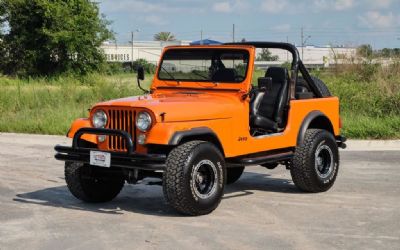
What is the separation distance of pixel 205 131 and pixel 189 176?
1.83ft

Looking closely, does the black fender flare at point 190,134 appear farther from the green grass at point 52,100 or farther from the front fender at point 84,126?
the green grass at point 52,100

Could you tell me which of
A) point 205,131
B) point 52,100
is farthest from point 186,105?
point 52,100

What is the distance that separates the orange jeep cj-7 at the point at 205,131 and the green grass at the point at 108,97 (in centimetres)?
604

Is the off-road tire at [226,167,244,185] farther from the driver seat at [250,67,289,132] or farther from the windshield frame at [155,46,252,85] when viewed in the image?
the windshield frame at [155,46,252,85]

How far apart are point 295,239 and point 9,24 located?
4690cm

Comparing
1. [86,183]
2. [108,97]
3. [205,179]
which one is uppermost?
[108,97]

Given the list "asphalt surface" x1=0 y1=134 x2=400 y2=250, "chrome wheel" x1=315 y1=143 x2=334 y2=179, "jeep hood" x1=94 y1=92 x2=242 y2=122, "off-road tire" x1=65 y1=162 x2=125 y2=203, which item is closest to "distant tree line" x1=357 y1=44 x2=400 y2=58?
"asphalt surface" x1=0 y1=134 x2=400 y2=250

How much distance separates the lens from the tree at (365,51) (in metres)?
22.3

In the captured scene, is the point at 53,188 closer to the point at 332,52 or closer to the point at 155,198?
the point at 155,198

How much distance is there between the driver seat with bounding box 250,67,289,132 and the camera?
7871 mm

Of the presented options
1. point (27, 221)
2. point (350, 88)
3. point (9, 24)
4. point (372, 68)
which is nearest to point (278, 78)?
point (27, 221)

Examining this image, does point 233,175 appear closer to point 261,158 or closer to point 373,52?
point 261,158

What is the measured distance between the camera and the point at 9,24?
49375 mm

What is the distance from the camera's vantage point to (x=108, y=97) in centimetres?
2180
